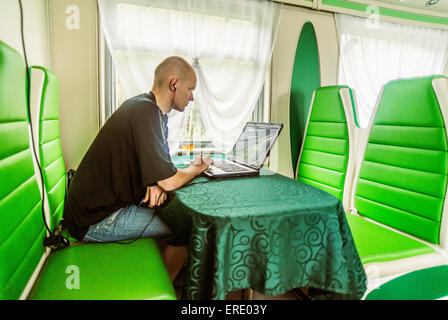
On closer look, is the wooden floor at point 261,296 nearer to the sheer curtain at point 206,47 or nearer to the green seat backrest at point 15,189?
the green seat backrest at point 15,189

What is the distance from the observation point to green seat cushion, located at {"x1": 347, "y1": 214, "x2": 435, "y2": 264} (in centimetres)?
139

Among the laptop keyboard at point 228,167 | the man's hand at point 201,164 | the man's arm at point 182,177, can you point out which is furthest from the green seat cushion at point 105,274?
the laptop keyboard at point 228,167

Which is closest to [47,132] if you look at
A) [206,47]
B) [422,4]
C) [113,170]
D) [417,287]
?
[113,170]

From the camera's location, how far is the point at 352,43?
2873 mm

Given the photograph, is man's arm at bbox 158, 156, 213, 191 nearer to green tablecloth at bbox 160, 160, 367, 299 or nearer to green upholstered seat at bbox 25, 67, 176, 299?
green tablecloth at bbox 160, 160, 367, 299

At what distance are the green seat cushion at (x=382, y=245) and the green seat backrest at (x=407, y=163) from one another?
76mm

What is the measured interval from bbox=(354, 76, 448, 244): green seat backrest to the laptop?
2.09ft

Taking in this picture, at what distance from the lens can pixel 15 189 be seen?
96 centimetres

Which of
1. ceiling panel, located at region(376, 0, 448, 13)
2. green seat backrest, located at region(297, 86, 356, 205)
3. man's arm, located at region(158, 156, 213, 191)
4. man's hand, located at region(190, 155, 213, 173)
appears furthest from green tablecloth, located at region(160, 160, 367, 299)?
ceiling panel, located at region(376, 0, 448, 13)

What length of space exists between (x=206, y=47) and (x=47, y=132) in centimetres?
138
